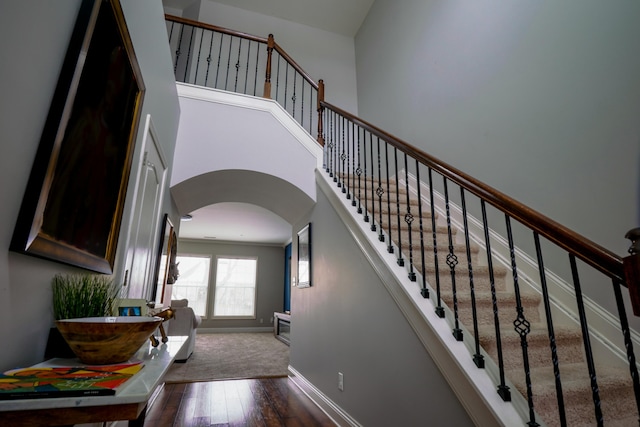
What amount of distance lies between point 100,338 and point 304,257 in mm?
2972

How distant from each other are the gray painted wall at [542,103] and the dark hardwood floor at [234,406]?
2.28 m

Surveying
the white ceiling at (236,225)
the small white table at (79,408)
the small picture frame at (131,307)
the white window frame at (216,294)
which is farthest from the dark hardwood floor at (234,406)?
the white window frame at (216,294)

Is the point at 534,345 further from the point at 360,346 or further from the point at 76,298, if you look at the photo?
the point at 76,298

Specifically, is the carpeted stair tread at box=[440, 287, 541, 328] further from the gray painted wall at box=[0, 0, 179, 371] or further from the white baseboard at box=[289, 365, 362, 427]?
the gray painted wall at box=[0, 0, 179, 371]

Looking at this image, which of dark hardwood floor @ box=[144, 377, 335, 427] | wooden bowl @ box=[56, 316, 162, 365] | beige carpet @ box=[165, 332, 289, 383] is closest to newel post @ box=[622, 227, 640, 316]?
wooden bowl @ box=[56, 316, 162, 365]

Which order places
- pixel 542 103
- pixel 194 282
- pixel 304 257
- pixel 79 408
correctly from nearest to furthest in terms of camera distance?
pixel 79 408 → pixel 542 103 → pixel 304 257 → pixel 194 282

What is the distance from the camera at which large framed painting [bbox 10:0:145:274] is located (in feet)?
3.10

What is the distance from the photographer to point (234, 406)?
2.95 m

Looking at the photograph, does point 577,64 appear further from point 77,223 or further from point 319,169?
point 77,223

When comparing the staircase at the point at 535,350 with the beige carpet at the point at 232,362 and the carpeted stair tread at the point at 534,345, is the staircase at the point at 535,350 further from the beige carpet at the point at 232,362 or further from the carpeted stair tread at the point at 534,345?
the beige carpet at the point at 232,362

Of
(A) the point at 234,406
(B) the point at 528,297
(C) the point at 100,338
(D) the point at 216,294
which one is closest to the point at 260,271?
(D) the point at 216,294

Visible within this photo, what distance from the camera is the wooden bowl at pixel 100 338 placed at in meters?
0.85

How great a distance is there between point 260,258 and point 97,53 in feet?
29.4

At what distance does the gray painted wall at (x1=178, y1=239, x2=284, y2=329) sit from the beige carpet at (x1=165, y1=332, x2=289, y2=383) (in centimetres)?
212
